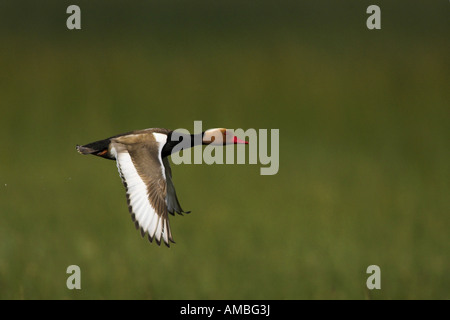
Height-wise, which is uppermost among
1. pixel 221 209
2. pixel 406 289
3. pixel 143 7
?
pixel 143 7

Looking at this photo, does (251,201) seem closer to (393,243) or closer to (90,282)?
(393,243)

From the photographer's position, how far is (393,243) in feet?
32.9

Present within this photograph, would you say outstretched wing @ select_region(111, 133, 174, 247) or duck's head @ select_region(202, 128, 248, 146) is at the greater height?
duck's head @ select_region(202, 128, 248, 146)

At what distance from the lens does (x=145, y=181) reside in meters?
3.69

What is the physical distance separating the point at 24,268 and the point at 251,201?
2908 mm

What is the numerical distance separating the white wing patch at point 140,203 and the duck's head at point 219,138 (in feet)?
1.07

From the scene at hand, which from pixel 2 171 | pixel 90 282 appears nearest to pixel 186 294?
pixel 90 282

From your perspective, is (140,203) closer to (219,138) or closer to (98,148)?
(98,148)

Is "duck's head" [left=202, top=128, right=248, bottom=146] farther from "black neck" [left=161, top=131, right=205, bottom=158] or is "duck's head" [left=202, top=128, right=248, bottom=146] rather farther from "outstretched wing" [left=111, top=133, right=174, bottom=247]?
"outstretched wing" [left=111, top=133, right=174, bottom=247]

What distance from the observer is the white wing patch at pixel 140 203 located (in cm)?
354

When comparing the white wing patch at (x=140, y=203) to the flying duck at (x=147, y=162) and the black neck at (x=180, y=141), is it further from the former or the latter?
the black neck at (x=180, y=141)

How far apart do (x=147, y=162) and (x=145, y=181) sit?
0.27ft

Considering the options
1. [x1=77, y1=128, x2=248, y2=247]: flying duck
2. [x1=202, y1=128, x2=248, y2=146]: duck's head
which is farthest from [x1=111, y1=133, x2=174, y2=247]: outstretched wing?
[x1=202, y1=128, x2=248, y2=146]: duck's head

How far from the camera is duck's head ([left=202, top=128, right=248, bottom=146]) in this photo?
3.46m
